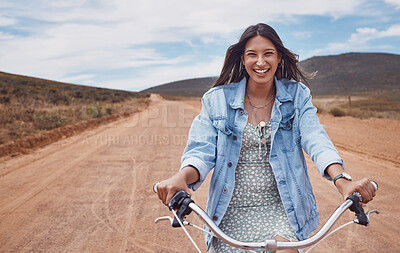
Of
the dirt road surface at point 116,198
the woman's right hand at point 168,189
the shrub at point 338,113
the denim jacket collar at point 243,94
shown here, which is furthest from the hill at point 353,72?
the woman's right hand at point 168,189

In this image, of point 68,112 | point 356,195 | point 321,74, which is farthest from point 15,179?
point 321,74

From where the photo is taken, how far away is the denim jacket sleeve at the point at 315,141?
1.95m

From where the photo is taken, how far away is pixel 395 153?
7.48 metres

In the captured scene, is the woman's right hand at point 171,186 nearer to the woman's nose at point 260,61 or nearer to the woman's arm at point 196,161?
the woman's arm at point 196,161

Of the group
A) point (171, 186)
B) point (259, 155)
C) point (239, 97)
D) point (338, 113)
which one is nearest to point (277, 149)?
point (259, 155)

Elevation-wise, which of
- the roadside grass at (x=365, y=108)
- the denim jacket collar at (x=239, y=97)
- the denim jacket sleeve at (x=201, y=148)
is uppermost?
the denim jacket collar at (x=239, y=97)

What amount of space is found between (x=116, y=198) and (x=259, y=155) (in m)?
3.57

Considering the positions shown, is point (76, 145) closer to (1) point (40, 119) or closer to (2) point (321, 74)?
(1) point (40, 119)

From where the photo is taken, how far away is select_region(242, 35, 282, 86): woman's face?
237cm

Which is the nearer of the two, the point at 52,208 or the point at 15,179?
the point at 52,208

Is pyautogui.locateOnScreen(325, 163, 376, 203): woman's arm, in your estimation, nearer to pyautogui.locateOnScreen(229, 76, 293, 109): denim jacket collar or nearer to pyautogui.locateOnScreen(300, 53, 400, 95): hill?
pyautogui.locateOnScreen(229, 76, 293, 109): denim jacket collar

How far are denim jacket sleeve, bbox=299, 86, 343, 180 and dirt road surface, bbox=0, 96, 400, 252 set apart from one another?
1974 millimetres

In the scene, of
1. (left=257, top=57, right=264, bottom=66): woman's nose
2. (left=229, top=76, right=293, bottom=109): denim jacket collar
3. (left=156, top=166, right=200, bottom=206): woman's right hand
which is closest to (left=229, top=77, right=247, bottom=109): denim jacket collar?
(left=229, top=76, right=293, bottom=109): denim jacket collar

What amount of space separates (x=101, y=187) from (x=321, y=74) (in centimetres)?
9220
